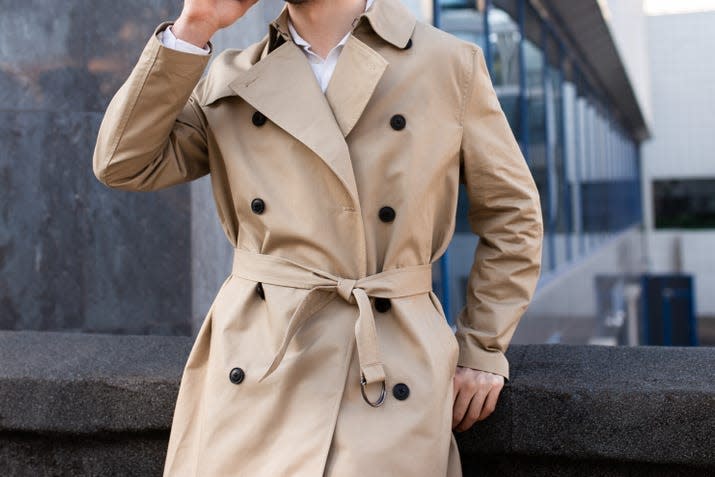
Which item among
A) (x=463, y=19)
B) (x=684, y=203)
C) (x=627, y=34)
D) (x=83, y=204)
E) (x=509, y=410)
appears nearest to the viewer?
(x=509, y=410)

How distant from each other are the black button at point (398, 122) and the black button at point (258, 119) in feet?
0.89

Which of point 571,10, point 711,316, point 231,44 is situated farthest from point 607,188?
point 231,44

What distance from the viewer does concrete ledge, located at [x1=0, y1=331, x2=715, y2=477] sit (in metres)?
2.10

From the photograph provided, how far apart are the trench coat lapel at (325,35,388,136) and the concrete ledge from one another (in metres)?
0.82

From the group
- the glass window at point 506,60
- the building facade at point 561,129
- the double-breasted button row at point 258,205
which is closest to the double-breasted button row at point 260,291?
the double-breasted button row at point 258,205

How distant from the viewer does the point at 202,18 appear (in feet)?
5.78

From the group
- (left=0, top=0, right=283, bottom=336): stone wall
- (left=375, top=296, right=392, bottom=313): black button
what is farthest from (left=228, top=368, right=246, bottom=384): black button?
(left=0, top=0, right=283, bottom=336): stone wall

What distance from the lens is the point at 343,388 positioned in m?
1.72

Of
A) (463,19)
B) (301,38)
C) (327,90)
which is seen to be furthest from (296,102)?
(463,19)

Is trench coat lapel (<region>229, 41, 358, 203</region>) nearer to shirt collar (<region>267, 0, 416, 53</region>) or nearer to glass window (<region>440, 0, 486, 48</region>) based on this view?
shirt collar (<region>267, 0, 416, 53</region>)

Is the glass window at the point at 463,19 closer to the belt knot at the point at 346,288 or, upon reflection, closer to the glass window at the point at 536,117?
the glass window at the point at 536,117

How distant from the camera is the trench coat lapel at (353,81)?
1783 millimetres

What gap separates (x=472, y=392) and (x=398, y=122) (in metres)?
0.61

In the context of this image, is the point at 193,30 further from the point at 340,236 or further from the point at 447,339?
the point at 447,339
